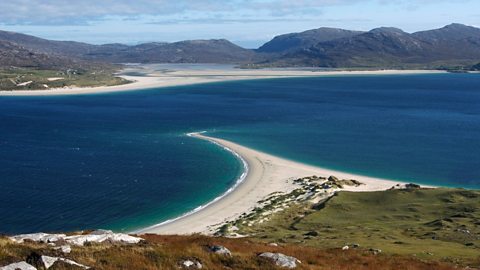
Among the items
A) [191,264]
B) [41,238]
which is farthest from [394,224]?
[41,238]

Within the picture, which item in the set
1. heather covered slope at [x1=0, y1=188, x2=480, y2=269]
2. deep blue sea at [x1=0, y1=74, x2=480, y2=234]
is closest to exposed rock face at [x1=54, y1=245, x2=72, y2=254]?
heather covered slope at [x1=0, y1=188, x2=480, y2=269]

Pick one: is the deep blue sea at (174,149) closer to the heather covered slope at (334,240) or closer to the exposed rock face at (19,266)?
the heather covered slope at (334,240)

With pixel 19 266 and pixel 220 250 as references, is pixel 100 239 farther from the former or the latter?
pixel 19 266

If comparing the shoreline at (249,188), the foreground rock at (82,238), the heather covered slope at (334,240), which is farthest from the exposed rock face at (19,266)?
the shoreline at (249,188)

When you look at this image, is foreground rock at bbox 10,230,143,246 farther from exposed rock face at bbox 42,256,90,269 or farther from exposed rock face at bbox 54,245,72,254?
exposed rock face at bbox 42,256,90,269

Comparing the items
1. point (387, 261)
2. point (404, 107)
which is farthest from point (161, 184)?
point (404, 107)
